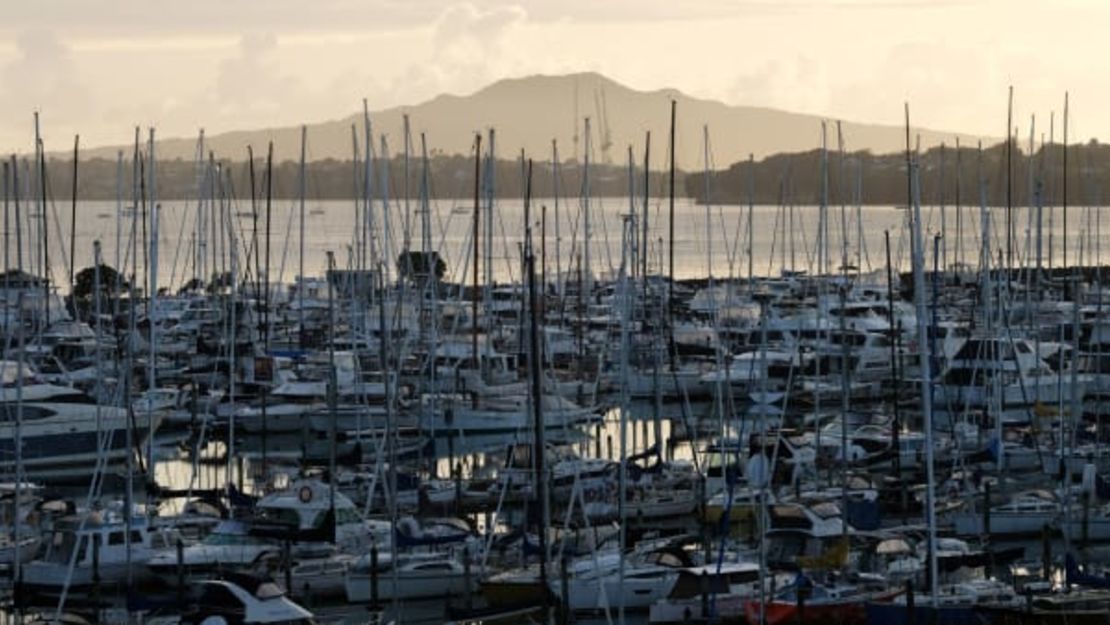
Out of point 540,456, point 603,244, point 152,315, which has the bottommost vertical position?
point 540,456

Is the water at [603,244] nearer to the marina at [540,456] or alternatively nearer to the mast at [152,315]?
the marina at [540,456]

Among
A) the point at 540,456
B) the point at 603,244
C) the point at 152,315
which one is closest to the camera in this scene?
the point at 540,456

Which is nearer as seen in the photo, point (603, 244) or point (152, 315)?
point (152, 315)

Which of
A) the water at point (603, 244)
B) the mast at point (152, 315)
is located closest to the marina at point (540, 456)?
the mast at point (152, 315)

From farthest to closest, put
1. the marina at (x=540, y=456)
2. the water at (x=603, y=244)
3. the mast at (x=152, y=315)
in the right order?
the water at (x=603, y=244)
the mast at (x=152, y=315)
the marina at (x=540, y=456)

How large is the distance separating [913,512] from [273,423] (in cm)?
1673

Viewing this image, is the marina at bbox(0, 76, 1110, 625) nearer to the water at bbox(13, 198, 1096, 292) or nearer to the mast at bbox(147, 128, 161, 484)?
the mast at bbox(147, 128, 161, 484)

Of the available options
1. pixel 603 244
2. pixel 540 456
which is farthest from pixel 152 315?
pixel 603 244

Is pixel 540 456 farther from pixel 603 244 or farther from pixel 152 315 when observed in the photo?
pixel 603 244

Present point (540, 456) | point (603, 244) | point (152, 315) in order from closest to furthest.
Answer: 1. point (540, 456)
2. point (152, 315)
3. point (603, 244)

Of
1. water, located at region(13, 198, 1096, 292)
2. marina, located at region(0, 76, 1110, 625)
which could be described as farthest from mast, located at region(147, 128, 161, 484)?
water, located at region(13, 198, 1096, 292)

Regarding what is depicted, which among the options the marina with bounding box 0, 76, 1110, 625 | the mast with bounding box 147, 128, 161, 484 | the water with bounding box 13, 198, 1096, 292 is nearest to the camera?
the marina with bounding box 0, 76, 1110, 625

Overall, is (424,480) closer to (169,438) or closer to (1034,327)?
(169,438)

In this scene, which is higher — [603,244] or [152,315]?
[603,244]
